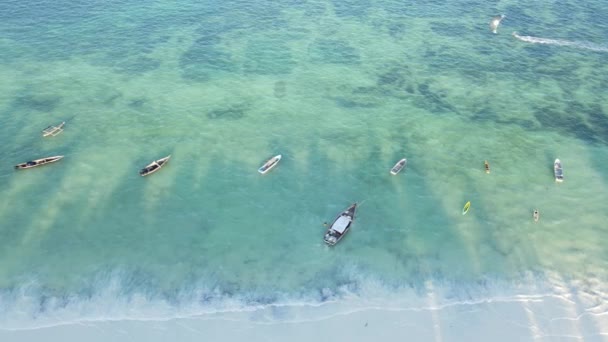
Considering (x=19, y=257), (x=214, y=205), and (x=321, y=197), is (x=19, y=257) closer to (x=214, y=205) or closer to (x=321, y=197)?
(x=214, y=205)

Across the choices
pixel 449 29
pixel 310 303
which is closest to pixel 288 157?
pixel 310 303

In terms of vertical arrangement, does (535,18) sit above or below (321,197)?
above

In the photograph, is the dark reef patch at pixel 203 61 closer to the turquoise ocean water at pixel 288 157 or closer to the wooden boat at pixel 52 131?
the turquoise ocean water at pixel 288 157

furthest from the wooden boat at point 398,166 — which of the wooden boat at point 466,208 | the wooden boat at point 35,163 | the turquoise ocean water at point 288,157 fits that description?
the wooden boat at point 35,163

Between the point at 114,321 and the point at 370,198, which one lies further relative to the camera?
the point at 370,198

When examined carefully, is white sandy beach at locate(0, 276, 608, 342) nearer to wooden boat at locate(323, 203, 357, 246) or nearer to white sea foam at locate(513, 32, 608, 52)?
wooden boat at locate(323, 203, 357, 246)

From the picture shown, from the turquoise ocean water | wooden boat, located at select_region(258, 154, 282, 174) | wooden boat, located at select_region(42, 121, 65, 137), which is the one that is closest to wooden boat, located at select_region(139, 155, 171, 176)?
the turquoise ocean water

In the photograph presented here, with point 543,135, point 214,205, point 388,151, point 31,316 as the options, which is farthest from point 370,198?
point 31,316
